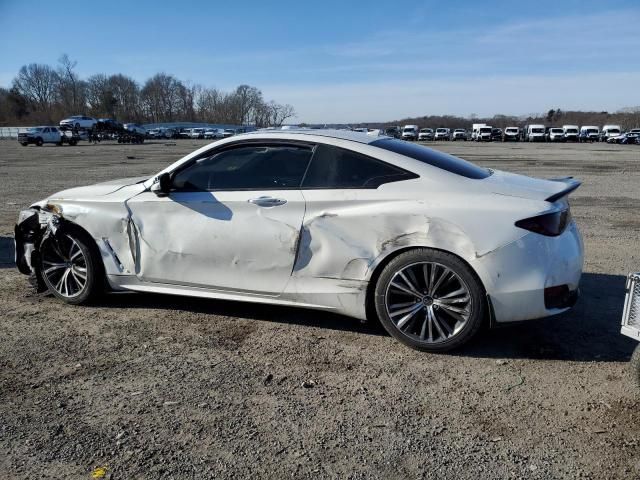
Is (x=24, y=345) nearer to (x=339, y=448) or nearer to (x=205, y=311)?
(x=205, y=311)

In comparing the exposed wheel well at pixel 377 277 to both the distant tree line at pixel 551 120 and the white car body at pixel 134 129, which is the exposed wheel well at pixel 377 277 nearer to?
the white car body at pixel 134 129

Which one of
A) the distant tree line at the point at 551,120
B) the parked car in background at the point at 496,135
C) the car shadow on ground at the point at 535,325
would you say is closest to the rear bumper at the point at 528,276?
the car shadow on ground at the point at 535,325

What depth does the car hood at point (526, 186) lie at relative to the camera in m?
4.01

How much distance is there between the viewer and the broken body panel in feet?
12.7

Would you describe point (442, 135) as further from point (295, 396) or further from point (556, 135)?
point (295, 396)

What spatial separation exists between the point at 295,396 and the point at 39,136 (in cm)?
5333

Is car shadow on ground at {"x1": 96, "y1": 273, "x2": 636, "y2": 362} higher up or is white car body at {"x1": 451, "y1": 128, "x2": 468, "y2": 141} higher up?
white car body at {"x1": 451, "y1": 128, "x2": 468, "y2": 141}

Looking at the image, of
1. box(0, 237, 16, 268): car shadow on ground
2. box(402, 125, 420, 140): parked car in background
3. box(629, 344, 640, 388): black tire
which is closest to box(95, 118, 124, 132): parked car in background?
box(402, 125, 420, 140): parked car in background

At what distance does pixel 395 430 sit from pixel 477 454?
463 millimetres

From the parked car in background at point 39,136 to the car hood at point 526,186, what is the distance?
5295 cm

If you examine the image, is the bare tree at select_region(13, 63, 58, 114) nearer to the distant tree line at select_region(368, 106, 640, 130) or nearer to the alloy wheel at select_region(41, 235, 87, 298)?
the distant tree line at select_region(368, 106, 640, 130)

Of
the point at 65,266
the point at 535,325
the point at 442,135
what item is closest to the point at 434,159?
the point at 535,325

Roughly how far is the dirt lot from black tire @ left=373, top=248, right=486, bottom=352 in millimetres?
122

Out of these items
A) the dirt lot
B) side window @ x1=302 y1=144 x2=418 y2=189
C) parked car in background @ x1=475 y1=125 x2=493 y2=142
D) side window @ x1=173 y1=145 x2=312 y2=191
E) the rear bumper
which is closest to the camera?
the dirt lot
